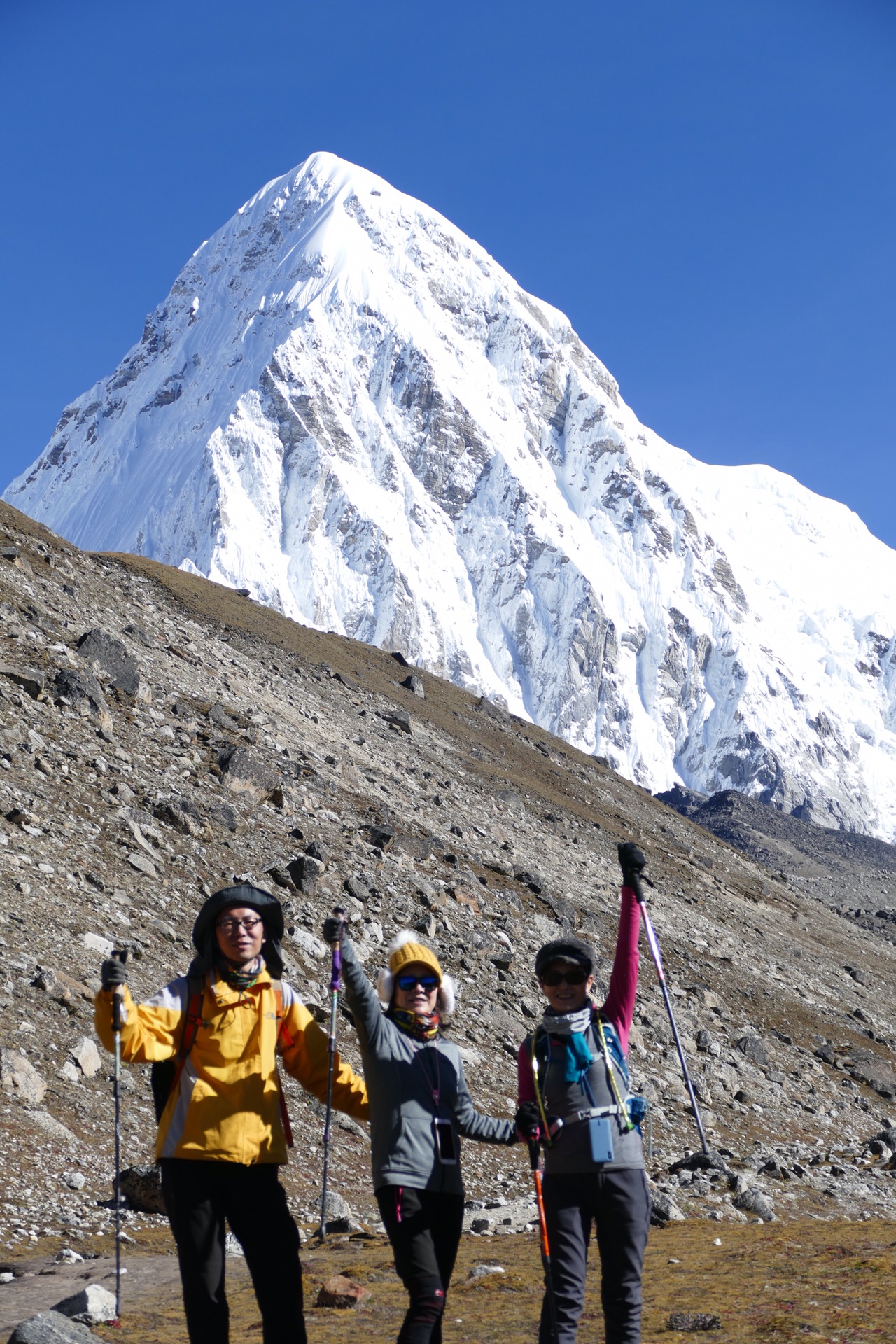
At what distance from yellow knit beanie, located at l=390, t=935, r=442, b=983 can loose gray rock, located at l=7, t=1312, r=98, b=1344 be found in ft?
9.37

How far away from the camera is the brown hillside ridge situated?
555 inches

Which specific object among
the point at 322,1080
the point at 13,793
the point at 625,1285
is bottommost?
the point at 625,1285

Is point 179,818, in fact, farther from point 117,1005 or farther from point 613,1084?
point 613,1084

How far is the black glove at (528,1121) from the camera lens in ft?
19.7

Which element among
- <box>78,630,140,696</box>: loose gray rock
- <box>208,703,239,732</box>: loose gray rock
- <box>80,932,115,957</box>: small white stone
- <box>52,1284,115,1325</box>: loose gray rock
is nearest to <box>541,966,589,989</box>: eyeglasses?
<box>52,1284,115,1325</box>: loose gray rock

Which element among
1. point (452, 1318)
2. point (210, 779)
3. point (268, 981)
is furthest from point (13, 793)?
point (268, 981)

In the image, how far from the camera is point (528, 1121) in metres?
Result: 6.04

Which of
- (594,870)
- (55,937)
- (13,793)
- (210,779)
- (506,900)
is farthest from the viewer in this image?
(594,870)

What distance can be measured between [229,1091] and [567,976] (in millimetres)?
1958

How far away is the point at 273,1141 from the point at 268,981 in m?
0.82

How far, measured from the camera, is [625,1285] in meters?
5.77

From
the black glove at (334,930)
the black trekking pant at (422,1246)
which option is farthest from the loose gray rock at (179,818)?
the black trekking pant at (422,1246)

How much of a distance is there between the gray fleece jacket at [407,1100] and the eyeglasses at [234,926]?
54cm

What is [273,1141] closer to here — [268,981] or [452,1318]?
[268,981]
